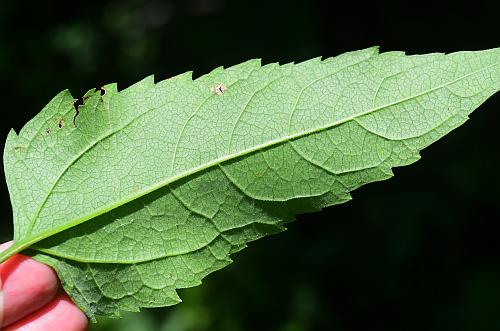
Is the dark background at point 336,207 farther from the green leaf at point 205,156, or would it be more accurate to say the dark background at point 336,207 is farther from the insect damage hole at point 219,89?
the insect damage hole at point 219,89

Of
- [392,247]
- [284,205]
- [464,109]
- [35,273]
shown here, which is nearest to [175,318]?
[392,247]

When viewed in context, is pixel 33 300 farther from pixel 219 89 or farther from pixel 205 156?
pixel 219 89

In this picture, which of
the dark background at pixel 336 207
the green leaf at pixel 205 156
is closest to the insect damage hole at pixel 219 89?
the green leaf at pixel 205 156

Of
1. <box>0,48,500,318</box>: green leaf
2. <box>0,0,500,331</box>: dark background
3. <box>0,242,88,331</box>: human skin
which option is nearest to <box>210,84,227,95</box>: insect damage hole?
<box>0,48,500,318</box>: green leaf

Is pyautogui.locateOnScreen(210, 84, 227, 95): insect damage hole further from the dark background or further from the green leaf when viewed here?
the dark background

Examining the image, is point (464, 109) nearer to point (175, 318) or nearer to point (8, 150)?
point (8, 150)

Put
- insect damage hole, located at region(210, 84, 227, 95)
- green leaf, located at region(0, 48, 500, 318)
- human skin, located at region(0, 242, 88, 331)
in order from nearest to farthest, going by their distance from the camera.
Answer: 1. green leaf, located at region(0, 48, 500, 318)
2. insect damage hole, located at region(210, 84, 227, 95)
3. human skin, located at region(0, 242, 88, 331)
